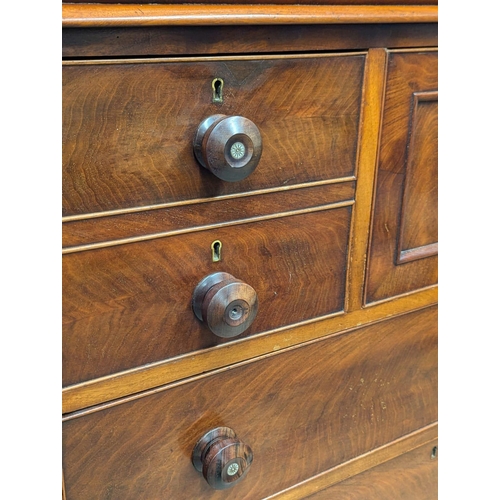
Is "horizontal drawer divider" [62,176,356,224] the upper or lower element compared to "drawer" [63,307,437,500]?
upper

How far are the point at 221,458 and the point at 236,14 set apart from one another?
453 mm

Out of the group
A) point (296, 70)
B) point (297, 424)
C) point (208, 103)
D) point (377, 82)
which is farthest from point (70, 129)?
point (297, 424)

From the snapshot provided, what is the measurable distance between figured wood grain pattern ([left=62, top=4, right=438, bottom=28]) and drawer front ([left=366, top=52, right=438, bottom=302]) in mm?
51

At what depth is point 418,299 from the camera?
35.3 inches

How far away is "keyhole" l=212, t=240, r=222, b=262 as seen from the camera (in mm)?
695

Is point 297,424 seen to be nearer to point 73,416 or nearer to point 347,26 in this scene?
point 73,416

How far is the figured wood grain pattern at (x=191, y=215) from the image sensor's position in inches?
24.1

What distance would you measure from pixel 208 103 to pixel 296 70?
0.35 feet

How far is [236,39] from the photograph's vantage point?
64 cm

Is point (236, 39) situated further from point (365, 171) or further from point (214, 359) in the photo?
point (214, 359)

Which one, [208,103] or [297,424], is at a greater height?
[208,103]

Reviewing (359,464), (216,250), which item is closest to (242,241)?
(216,250)

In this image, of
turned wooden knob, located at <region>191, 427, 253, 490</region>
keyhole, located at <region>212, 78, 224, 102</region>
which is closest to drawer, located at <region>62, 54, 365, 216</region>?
keyhole, located at <region>212, 78, 224, 102</region>

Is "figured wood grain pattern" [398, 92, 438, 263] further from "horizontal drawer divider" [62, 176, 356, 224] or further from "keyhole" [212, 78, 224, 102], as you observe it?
"keyhole" [212, 78, 224, 102]
